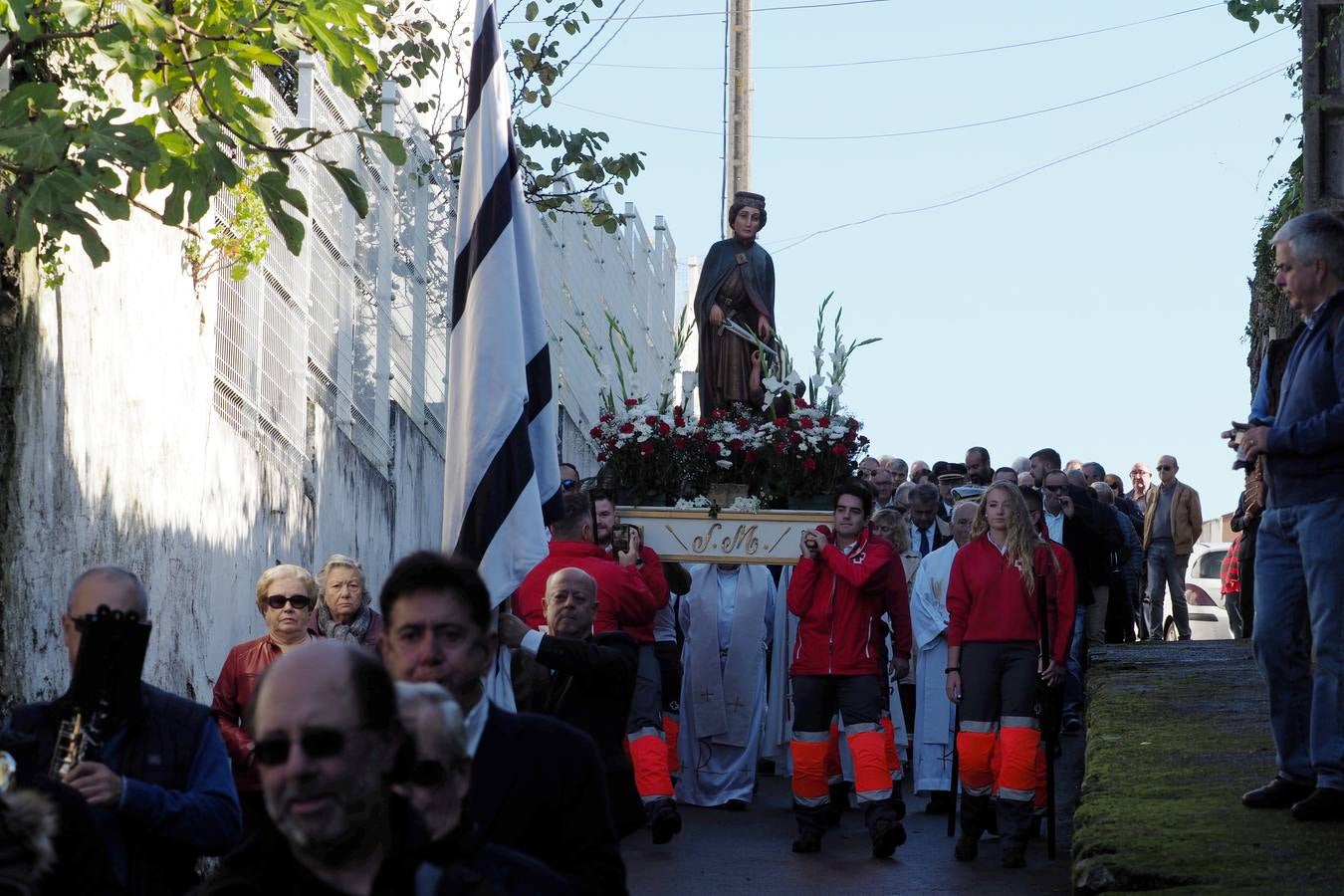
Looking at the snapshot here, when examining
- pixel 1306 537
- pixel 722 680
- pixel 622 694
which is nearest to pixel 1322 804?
pixel 1306 537

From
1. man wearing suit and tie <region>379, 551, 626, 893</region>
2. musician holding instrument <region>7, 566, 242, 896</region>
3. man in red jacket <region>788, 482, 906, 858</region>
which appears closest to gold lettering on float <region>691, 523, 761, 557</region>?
man in red jacket <region>788, 482, 906, 858</region>

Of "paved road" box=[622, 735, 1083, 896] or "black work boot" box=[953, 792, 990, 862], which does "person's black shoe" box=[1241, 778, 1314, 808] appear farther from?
"black work boot" box=[953, 792, 990, 862]

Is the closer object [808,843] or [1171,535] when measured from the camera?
[808,843]

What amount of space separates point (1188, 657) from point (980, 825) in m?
3.61

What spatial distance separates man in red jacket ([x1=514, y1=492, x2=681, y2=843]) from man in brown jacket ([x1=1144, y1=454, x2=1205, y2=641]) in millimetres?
9917

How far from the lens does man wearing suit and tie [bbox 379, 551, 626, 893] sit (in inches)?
186

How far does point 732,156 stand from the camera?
27.2m

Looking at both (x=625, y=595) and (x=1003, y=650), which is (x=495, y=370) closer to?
(x=625, y=595)

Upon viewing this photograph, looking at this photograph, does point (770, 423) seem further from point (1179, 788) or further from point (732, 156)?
point (732, 156)

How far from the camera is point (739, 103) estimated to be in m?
27.7

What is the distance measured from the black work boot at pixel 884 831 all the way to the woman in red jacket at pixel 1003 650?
0.34m

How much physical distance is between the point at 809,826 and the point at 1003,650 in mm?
1466

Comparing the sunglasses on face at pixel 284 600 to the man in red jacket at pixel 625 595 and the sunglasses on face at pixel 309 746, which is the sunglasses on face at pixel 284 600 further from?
the sunglasses on face at pixel 309 746

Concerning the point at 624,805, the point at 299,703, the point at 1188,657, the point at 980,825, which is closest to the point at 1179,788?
the point at 624,805
